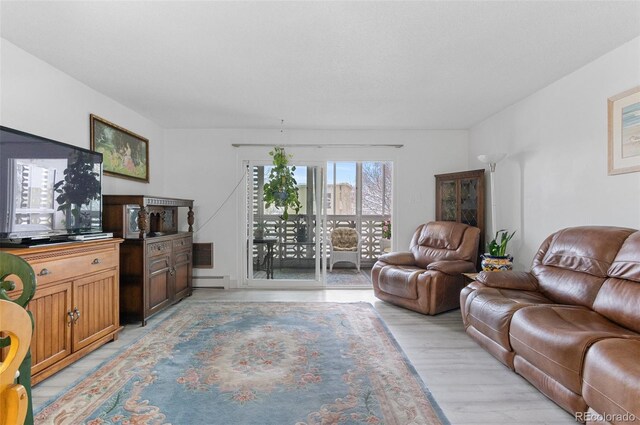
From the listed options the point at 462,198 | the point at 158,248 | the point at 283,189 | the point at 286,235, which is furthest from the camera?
the point at 286,235

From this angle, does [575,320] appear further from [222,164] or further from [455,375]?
[222,164]

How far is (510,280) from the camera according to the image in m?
2.96

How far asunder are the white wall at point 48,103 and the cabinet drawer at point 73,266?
1101 millimetres

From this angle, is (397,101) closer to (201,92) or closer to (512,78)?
(512,78)

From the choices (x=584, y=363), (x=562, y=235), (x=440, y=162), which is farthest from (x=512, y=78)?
(x=584, y=363)

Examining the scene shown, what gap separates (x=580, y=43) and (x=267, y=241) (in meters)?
4.27

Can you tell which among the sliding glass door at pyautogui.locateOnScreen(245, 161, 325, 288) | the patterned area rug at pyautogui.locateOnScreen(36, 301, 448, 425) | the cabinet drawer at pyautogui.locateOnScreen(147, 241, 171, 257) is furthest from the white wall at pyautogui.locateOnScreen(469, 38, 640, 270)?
the cabinet drawer at pyautogui.locateOnScreen(147, 241, 171, 257)

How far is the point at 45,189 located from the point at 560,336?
11.6ft

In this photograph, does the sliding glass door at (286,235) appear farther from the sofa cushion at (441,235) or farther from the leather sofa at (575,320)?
the leather sofa at (575,320)

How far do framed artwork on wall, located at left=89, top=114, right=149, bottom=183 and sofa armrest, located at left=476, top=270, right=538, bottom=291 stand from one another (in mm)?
3963

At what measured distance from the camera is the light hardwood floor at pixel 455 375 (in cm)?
199

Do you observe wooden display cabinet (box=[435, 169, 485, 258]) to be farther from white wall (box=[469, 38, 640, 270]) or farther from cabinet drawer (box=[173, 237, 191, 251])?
cabinet drawer (box=[173, 237, 191, 251])

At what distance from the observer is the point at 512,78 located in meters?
3.23

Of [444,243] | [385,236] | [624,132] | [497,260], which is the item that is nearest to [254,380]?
[497,260]
